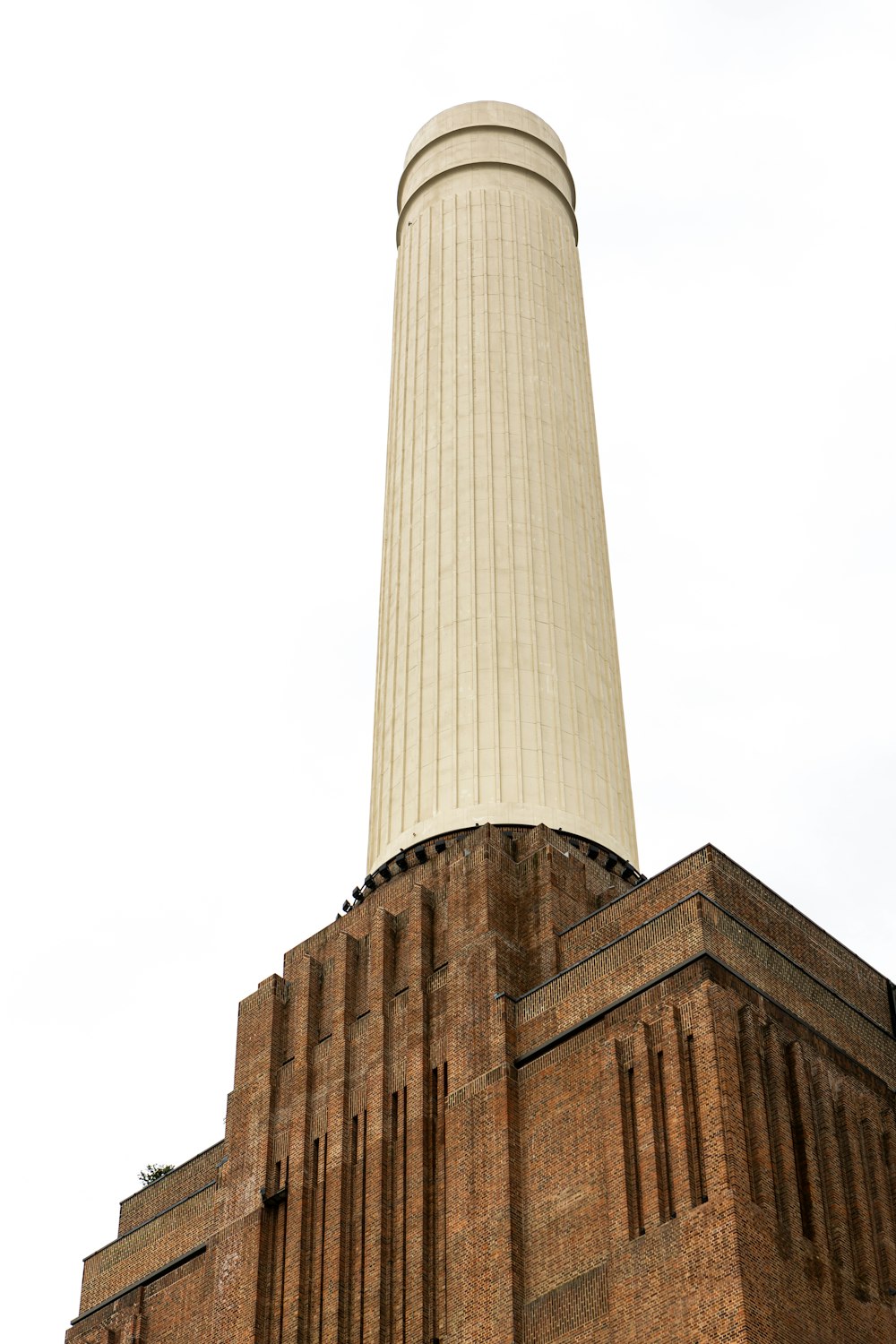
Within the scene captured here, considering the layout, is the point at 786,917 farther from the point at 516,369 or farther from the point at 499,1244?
the point at 516,369

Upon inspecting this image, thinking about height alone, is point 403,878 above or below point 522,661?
below

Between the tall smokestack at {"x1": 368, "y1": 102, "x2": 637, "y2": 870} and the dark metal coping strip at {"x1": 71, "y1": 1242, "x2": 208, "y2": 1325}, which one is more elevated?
the tall smokestack at {"x1": 368, "y1": 102, "x2": 637, "y2": 870}

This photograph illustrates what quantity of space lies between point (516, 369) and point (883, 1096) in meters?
23.3

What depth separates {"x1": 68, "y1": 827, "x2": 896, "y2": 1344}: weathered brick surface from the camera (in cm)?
3172

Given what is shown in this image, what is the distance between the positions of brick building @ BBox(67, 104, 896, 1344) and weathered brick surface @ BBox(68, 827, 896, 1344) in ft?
0.22

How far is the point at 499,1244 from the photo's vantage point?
33906mm

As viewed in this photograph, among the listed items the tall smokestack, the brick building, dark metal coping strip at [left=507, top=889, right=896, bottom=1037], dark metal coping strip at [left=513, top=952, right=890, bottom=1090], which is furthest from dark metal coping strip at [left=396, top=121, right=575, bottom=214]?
dark metal coping strip at [left=513, top=952, right=890, bottom=1090]

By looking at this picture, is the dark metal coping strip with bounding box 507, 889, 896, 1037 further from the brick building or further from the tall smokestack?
the tall smokestack

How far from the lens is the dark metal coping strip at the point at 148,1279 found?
4066 cm

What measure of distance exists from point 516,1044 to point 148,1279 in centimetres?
1100

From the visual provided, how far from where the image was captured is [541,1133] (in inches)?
1377

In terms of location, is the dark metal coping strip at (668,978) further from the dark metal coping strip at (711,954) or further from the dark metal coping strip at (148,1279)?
the dark metal coping strip at (148,1279)

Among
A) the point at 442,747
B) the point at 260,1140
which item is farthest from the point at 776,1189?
the point at 442,747

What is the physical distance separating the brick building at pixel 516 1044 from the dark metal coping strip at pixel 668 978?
2.6 inches
